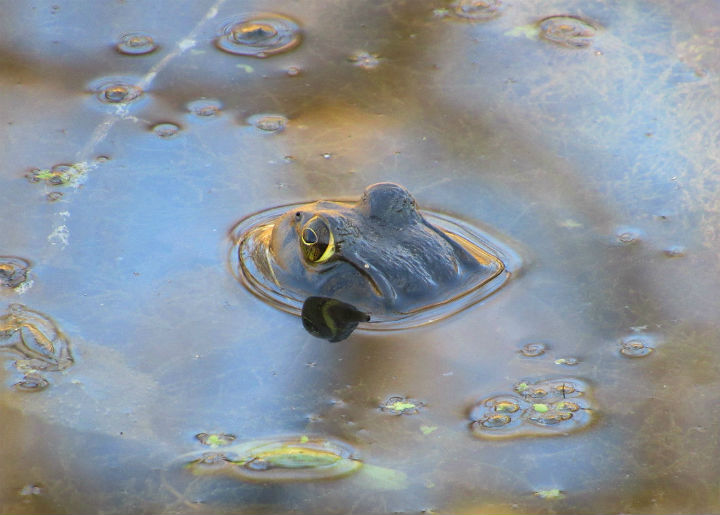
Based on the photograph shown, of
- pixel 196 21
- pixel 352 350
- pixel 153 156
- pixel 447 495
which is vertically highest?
pixel 196 21

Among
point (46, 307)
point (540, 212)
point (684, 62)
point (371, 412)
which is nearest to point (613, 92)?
point (684, 62)

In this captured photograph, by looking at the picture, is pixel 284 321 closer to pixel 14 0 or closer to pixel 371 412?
pixel 371 412

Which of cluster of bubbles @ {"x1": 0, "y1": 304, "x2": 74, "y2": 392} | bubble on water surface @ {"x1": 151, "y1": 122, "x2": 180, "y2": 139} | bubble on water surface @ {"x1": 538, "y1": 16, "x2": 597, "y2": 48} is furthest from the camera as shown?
bubble on water surface @ {"x1": 538, "y1": 16, "x2": 597, "y2": 48}

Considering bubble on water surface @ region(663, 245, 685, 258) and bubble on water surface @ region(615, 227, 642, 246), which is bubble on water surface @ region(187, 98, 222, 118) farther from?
bubble on water surface @ region(663, 245, 685, 258)

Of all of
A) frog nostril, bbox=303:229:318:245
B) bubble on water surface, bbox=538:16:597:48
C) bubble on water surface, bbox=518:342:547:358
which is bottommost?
bubble on water surface, bbox=518:342:547:358

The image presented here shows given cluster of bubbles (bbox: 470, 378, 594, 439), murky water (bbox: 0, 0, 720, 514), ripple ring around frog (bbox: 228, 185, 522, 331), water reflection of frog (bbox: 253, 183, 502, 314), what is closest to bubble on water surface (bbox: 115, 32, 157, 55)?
murky water (bbox: 0, 0, 720, 514)

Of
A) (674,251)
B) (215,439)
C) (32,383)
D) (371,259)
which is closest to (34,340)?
(32,383)
